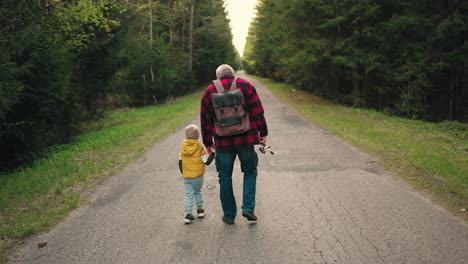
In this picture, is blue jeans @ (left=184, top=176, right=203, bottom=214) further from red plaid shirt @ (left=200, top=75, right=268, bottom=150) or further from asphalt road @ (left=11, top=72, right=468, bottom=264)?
red plaid shirt @ (left=200, top=75, right=268, bottom=150)

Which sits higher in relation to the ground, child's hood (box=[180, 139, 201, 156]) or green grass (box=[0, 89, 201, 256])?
child's hood (box=[180, 139, 201, 156])

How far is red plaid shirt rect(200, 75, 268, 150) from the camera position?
4145 mm

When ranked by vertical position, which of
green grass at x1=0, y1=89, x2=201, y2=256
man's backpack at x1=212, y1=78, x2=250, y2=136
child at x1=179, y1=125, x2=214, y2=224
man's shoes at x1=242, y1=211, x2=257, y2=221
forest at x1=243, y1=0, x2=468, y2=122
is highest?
forest at x1=243, y1=0, x2=468, y2=122

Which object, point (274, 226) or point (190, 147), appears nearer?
point (274, 226)

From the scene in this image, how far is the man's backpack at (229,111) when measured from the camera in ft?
13.0

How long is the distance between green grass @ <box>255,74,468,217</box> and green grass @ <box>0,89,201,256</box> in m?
5.73

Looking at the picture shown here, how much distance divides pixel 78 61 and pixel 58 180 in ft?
30.3

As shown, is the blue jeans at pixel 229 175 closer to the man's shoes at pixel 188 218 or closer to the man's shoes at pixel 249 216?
the man's shoes at pixel 249 216

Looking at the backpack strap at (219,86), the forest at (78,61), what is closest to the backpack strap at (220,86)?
the backpack strap at (219,86)

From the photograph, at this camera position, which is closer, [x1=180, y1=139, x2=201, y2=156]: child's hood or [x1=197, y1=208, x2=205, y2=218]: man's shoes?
[x1=180, y1=139, x2=201, y2=156]: child's hood

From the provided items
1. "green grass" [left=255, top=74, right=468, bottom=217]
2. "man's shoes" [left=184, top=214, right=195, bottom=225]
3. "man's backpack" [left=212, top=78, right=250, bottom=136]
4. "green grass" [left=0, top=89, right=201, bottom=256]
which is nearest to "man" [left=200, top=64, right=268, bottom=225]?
"man's backpack" [left=212, top=78, right=250, bottom=136]

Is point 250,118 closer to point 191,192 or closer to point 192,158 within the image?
point 192,158

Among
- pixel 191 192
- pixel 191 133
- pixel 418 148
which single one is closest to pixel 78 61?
pixel 191 133

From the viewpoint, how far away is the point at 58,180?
21.3 feet
